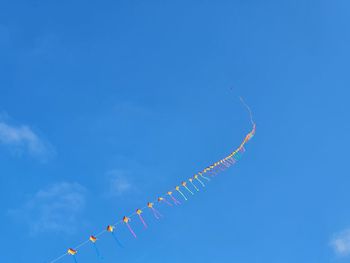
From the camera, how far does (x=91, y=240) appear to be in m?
24.0

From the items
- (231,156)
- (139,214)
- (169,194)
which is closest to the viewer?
(139,214)

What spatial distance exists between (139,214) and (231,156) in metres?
9.95

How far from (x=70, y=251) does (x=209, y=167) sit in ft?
38.5

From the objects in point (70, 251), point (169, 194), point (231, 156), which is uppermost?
point (231, 156)

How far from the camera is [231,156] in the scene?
33719 mm

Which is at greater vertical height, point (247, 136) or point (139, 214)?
point (247, 136)

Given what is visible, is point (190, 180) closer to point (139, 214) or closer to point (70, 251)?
point (139, 214)

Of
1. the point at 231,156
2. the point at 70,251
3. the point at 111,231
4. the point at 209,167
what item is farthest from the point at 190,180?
the point at 70,251

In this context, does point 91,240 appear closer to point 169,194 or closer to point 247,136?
point 169,194

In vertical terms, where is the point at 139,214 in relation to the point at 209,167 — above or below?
below

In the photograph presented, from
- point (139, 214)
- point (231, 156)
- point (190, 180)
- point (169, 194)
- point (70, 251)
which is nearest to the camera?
point (70, 251)

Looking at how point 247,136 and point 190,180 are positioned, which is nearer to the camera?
point 190,180

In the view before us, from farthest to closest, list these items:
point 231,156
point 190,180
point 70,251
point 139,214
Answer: point 231,156 < point 190,180 < point 139,214 < point 70,251

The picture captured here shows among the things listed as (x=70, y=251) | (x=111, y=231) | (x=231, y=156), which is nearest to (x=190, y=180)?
(x=231, y=156)
